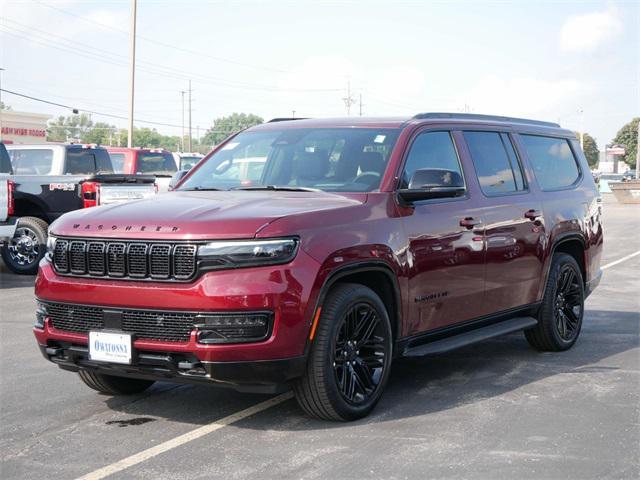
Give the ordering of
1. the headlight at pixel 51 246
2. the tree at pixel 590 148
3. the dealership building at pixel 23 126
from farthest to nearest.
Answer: the tree at pixel 590 148 → the dealership building at pixel 23 126 → the headlight at pixel 51 246

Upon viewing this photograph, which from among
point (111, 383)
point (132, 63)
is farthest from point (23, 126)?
point (111, 383)

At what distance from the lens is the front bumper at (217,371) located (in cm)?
501

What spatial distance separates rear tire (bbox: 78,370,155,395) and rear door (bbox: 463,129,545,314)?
8.63 ft

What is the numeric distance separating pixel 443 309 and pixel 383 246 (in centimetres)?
91

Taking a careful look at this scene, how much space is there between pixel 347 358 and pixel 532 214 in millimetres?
2705

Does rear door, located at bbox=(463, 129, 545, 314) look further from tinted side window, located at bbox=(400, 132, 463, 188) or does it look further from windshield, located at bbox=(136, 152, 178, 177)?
A: windshield, located at bbox=(136, 152, 178, 177)

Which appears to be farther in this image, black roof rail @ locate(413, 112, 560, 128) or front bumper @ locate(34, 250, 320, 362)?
black roof rail @ locate(413, 112, 560, 128)

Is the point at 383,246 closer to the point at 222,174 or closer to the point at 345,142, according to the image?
the point at 345,142

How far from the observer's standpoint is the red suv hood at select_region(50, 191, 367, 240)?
198 inches

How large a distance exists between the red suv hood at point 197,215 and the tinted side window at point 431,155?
0.62 meters

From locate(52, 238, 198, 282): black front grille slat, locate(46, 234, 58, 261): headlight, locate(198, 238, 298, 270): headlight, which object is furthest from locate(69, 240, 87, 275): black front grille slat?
locate(198, 238, 298, 270): headlight

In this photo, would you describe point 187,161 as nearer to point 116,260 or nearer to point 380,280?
point 380,280

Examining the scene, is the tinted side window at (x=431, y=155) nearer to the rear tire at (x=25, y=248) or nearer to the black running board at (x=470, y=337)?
the black running board at (x=470, y=337)

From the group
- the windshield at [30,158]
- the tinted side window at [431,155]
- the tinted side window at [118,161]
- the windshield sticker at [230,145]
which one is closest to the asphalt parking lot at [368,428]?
the tinted side window at [431,155]
